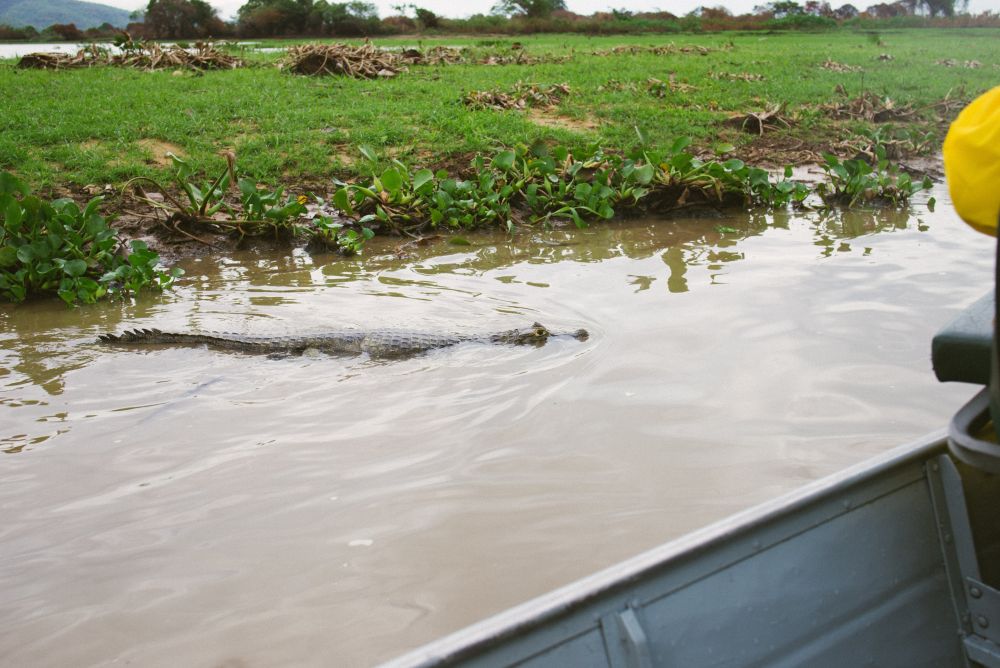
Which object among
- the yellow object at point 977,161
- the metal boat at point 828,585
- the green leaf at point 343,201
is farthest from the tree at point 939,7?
the yellow object at point 977,161

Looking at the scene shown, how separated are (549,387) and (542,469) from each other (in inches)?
37.5

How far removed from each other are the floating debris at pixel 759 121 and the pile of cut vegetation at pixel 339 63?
5583 mm

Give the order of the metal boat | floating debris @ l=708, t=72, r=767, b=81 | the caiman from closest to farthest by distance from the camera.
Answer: the metal boat, the caiman, floating debris @ l=708, t=72, r=767, b=81

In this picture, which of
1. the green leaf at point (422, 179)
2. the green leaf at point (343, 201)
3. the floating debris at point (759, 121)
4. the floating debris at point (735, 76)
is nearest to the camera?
the green leaf at point (343, 201)

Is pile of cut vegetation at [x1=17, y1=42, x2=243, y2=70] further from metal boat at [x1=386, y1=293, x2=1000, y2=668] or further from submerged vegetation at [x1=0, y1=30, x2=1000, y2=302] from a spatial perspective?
metal boat at [x1=386, y1=293, x2=1000, y2=668]

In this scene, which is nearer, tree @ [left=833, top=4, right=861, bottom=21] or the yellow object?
the yellow object

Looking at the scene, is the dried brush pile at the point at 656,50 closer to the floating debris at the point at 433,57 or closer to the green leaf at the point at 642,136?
the floating debris at the point at 433,57

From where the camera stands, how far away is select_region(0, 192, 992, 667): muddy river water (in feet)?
10.2

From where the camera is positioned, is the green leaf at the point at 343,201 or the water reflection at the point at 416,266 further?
the green leaf at the point at 343,201

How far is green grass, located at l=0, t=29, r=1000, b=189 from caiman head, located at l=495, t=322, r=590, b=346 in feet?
13.6

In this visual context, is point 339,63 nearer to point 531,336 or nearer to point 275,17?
point 531,336

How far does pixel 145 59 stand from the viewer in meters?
15.4

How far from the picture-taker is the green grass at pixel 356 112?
9.21 metres

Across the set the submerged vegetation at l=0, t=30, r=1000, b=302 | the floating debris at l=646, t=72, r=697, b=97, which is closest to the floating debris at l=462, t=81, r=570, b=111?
the submerged vegetation at l=0, t=30, r=1000, b=302
